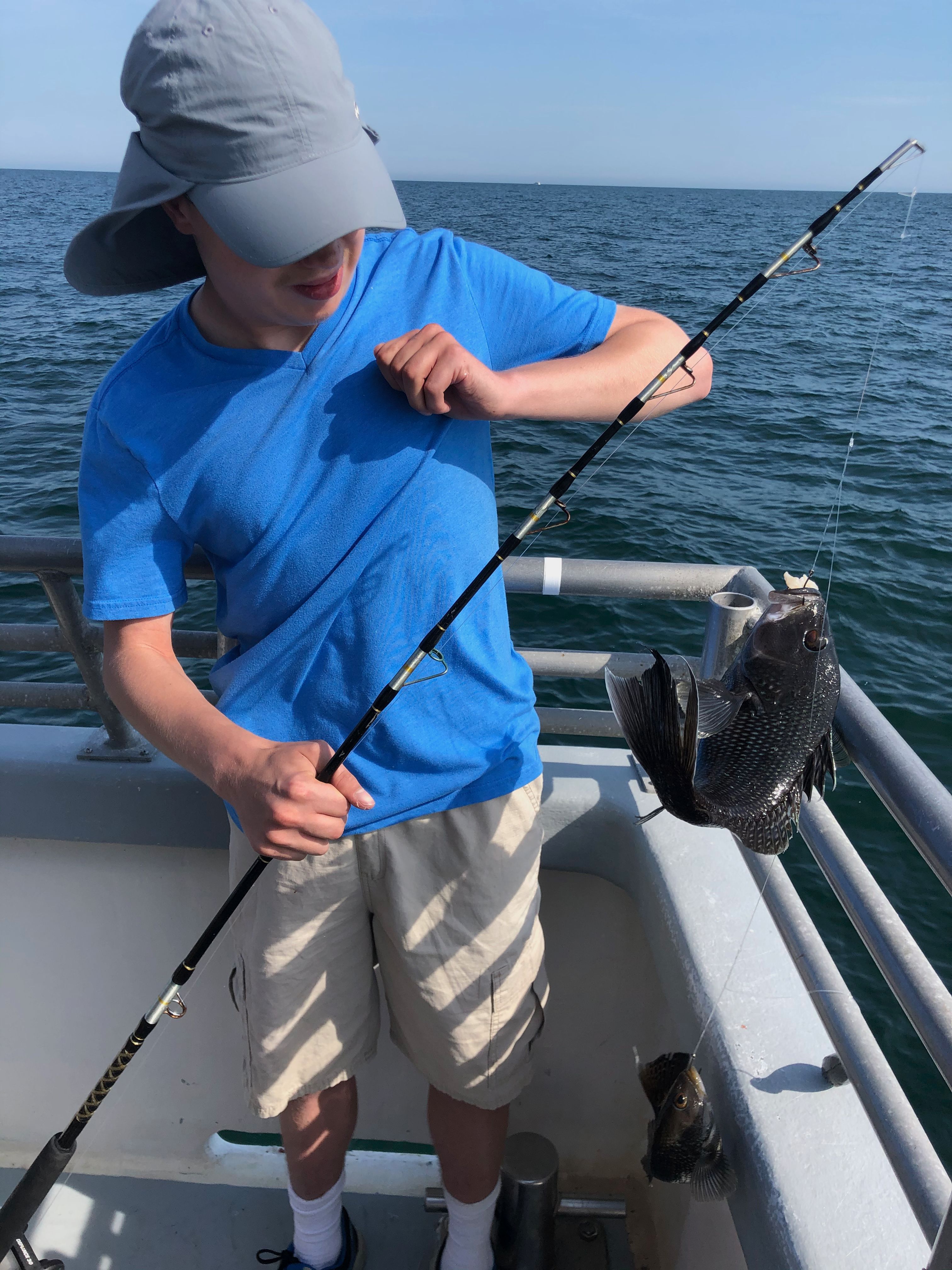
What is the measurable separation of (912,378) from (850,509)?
26.4ft

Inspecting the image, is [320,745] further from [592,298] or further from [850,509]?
[850,509]

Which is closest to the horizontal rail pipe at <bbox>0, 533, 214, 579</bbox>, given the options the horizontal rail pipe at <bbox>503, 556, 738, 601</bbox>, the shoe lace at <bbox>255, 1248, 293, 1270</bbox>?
the horizontal rail pipe at <bbox>503, 556, 738, 601</bbox>

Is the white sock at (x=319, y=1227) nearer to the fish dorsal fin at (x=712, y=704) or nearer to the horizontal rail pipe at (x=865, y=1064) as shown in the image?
the horizontal rail pipe at (x=865, y=1064)

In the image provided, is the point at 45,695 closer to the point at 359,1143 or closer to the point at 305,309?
the point at 305,309

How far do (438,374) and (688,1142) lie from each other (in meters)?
1.63

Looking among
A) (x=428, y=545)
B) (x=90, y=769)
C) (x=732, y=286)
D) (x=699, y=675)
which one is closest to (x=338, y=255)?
(x=428, y=545)

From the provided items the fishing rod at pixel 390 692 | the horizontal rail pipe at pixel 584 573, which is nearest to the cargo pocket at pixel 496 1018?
the fishing rod at pixel 390 692

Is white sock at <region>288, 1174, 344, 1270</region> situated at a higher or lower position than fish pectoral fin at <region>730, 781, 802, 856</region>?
lower

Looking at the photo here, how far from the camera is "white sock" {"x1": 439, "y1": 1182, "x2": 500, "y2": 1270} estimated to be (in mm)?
2227

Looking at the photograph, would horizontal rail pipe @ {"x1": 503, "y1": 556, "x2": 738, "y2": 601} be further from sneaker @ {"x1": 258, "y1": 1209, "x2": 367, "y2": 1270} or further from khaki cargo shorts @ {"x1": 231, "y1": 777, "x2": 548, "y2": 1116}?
sneaker @ {"x1": 258, "y1": 1209, "x2": 367, "y2": 1270}

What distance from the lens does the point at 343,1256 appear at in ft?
7.75

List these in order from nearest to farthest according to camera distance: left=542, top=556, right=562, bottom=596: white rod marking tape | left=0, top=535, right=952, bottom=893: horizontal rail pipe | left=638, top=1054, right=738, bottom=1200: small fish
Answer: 1. left=638, top=1054, right=738, bottom=1200: small fish
2. left=0, top=535, right=952, bottom=893: horizontal rail pipe
3. left=542, top=556, right=562, bottom=596: white rod marking tape

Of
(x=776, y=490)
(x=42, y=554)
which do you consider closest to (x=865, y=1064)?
(x=42, y=554)

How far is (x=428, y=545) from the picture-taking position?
1.73 metres
